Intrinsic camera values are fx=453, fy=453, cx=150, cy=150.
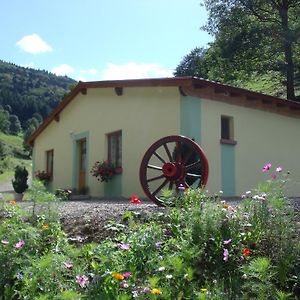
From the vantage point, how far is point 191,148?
8227 mm

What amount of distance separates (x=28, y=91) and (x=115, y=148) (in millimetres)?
114297

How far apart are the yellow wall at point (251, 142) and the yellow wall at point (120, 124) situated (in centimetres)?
107

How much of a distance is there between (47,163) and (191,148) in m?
12.8

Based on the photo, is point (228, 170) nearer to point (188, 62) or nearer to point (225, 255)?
point (225, 255)

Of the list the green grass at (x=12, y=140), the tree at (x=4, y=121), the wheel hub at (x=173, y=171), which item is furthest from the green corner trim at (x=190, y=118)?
the tree at (x=4, y=121)

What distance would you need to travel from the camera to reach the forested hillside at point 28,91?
365 feet

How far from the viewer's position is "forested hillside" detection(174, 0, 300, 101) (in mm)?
25547

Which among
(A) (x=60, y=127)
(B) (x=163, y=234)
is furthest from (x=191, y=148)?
(A) (x=60, y=127)

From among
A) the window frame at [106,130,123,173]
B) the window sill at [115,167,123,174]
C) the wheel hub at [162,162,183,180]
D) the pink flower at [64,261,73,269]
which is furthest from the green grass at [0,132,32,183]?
the pink flower at [64,261,73,269]

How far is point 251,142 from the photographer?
13.1 m

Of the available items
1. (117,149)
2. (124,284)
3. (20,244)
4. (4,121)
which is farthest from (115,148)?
(4,121)

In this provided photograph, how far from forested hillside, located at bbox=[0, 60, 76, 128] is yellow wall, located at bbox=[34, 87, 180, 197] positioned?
259 ft

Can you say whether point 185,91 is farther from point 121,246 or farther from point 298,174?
point 121,246

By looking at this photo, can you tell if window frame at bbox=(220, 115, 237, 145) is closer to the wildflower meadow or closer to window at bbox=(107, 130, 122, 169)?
window at bbox=(107, 130, 122, 169)
